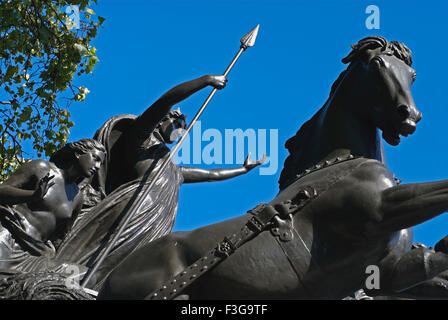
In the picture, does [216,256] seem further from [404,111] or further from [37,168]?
[37,168]

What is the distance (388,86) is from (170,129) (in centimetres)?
288

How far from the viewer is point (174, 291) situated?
487cm

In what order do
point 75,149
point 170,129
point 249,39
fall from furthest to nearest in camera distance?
point 249,39, point 170,129, point 75,149

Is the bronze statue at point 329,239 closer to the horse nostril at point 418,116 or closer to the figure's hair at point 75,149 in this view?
the horse nostril at point 418,116

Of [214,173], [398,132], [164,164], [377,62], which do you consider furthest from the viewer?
[214,173]

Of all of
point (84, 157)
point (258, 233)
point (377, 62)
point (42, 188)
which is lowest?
point (258, 233)

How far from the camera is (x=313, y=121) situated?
18.9 ft

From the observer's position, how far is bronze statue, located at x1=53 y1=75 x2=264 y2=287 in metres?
6.78

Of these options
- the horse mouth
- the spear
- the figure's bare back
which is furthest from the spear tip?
the horse mouth

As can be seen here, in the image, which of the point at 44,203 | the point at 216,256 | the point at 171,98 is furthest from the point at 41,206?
the point at 216,256

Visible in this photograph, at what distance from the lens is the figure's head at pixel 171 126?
7609 mm

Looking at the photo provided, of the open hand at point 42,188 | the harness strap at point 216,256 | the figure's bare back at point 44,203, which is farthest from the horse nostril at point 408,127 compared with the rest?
the figure's bare back at point 44,203

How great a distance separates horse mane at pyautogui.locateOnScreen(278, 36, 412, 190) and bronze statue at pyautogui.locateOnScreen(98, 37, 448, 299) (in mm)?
153
